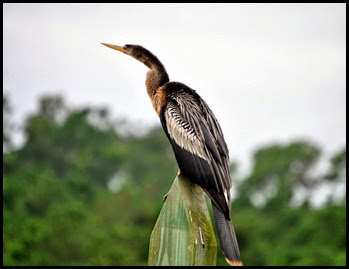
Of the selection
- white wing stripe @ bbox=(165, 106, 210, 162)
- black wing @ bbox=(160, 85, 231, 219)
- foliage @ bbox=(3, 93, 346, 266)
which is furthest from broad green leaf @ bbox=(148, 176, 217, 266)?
foliage @ bbox=(3, 93, 346, 266)

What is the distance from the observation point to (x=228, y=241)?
4273 mm

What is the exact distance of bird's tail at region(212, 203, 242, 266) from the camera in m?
4.21

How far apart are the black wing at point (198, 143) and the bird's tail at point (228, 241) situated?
2.1 inches

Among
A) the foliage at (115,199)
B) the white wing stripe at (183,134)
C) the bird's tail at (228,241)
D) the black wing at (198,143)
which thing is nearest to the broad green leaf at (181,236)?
the bird's tail at (228,241)

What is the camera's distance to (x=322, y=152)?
5047 centimetres

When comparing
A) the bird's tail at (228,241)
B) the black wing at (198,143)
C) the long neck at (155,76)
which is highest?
the long neck at (155,76)

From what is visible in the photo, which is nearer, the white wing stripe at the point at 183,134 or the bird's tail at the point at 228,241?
the bird's tail at the point at 228,241

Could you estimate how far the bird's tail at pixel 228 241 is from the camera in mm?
4207

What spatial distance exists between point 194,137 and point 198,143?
52 mm

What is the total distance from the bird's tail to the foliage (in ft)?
69.5

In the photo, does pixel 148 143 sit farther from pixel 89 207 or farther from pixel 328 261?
pixel 328 261

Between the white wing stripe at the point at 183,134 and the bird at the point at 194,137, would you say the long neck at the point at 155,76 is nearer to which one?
the bird at the point at 194,137

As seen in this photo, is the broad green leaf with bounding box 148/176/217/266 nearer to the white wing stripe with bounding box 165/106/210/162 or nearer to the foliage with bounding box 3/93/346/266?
the white wing stripe with bounding box 165/106/210/162

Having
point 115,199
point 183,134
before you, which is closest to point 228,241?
point 183,134
